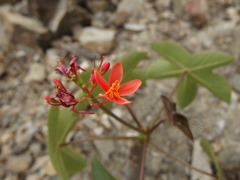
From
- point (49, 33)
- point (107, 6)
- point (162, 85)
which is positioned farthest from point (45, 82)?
point (107, 6)

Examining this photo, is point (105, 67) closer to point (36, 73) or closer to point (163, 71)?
point (163, 71)

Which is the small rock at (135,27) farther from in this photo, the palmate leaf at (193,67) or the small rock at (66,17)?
the palmate leaf at (193,67)

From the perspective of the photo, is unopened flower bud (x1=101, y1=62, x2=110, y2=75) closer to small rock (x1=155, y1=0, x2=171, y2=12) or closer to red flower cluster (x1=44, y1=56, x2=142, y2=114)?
red flower cluster (x1=44, y1=56, x2=142, y2=114)

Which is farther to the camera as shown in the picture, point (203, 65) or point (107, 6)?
point (107, 6)

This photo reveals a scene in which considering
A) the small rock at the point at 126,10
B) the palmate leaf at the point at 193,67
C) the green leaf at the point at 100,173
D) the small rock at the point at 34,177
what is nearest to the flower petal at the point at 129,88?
the green leaf at the point at 100,173

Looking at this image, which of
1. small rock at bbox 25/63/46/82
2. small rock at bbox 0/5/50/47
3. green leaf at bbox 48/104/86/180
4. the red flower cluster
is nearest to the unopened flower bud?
the red flower cluster

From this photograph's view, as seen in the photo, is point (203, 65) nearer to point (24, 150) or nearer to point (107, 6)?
point (24, 150)
